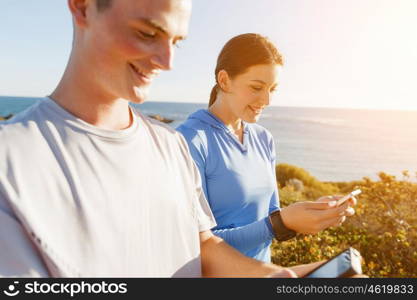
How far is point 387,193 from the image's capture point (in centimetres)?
638

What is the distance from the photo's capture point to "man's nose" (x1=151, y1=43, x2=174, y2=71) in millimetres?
1282

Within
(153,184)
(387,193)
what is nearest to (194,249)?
(153,184)

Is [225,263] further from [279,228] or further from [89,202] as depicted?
[279,228]

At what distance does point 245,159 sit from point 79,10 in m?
1.54

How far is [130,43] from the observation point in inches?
48.5

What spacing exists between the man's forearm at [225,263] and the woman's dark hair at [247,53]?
→ 1.49 m

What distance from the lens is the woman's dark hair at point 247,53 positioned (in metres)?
2.70

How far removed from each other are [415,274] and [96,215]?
534 cm

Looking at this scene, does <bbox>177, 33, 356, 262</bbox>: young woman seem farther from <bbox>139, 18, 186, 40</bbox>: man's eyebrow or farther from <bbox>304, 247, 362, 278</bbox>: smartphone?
<bbox>139, 18, 186, 40</bbox>: man's eyebrow

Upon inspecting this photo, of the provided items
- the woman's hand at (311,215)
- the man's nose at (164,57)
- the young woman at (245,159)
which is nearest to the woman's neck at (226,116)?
the young woman at (245,159)

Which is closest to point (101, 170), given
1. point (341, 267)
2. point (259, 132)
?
point (341, 267)

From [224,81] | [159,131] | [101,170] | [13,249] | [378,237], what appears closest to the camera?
[13,249]

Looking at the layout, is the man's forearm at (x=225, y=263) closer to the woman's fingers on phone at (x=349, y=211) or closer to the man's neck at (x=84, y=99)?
the man's neck at (x=84, y=99)

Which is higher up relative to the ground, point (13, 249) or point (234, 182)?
point (13, 249)
